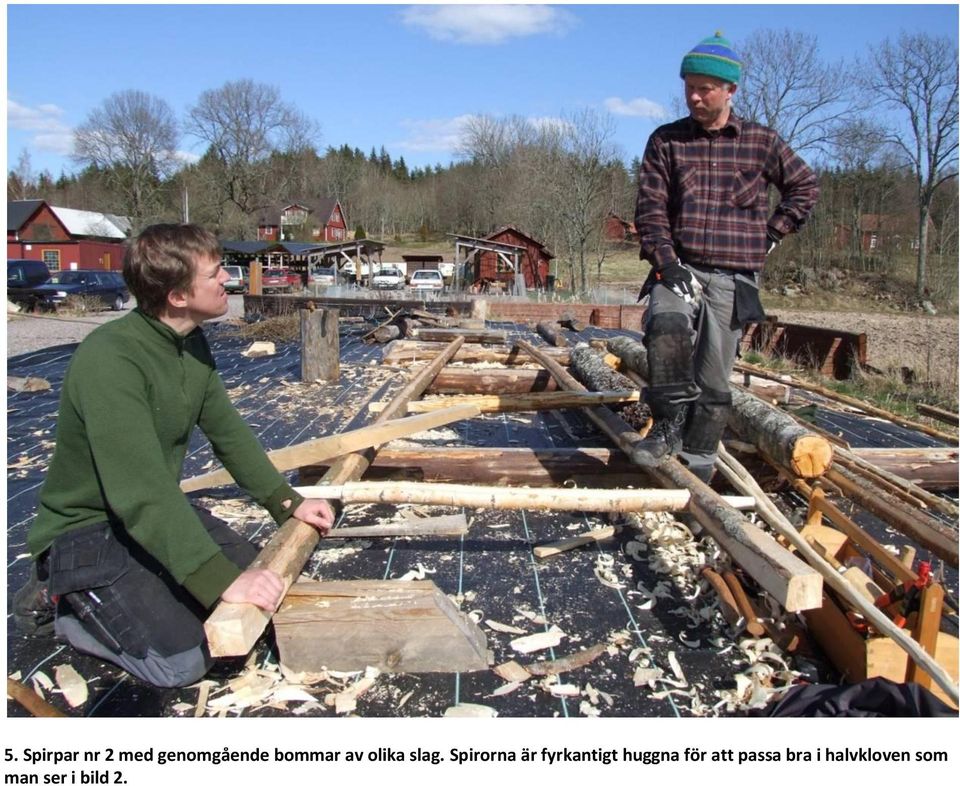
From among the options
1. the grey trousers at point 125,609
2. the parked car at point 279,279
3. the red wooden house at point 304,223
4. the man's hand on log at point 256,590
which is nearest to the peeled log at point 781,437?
the man's hand on log at point 256,590

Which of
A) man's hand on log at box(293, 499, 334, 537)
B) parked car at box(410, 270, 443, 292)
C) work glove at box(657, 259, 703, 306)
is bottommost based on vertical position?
man's hand on log at box(293, 499, 334, 537)

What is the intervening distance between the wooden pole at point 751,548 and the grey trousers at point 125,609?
166 centimetres

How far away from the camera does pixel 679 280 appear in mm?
3293

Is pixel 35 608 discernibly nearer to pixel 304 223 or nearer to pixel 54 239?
pixel 54 239

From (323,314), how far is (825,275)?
34.4 m

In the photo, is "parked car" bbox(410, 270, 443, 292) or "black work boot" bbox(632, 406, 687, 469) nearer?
"black work boot" bbox(632, 406, 687, 469)

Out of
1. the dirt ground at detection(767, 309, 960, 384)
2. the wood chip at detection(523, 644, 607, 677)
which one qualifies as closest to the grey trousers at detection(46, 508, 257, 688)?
the wood chip at detection(523, 644, 607, 677)

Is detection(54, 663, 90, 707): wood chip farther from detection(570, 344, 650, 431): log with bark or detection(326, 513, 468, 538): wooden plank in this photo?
detection(570, 344, 650, 431): log with bark

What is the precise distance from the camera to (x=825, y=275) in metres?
35.5

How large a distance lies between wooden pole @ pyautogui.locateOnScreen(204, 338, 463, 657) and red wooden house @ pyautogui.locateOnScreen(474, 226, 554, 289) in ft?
122

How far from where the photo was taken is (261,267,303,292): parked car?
121 ft

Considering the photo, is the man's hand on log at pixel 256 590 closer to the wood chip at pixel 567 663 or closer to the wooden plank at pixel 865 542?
the wood chip at pixel 567 663

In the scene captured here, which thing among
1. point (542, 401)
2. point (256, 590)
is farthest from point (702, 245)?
point (256, 590)
